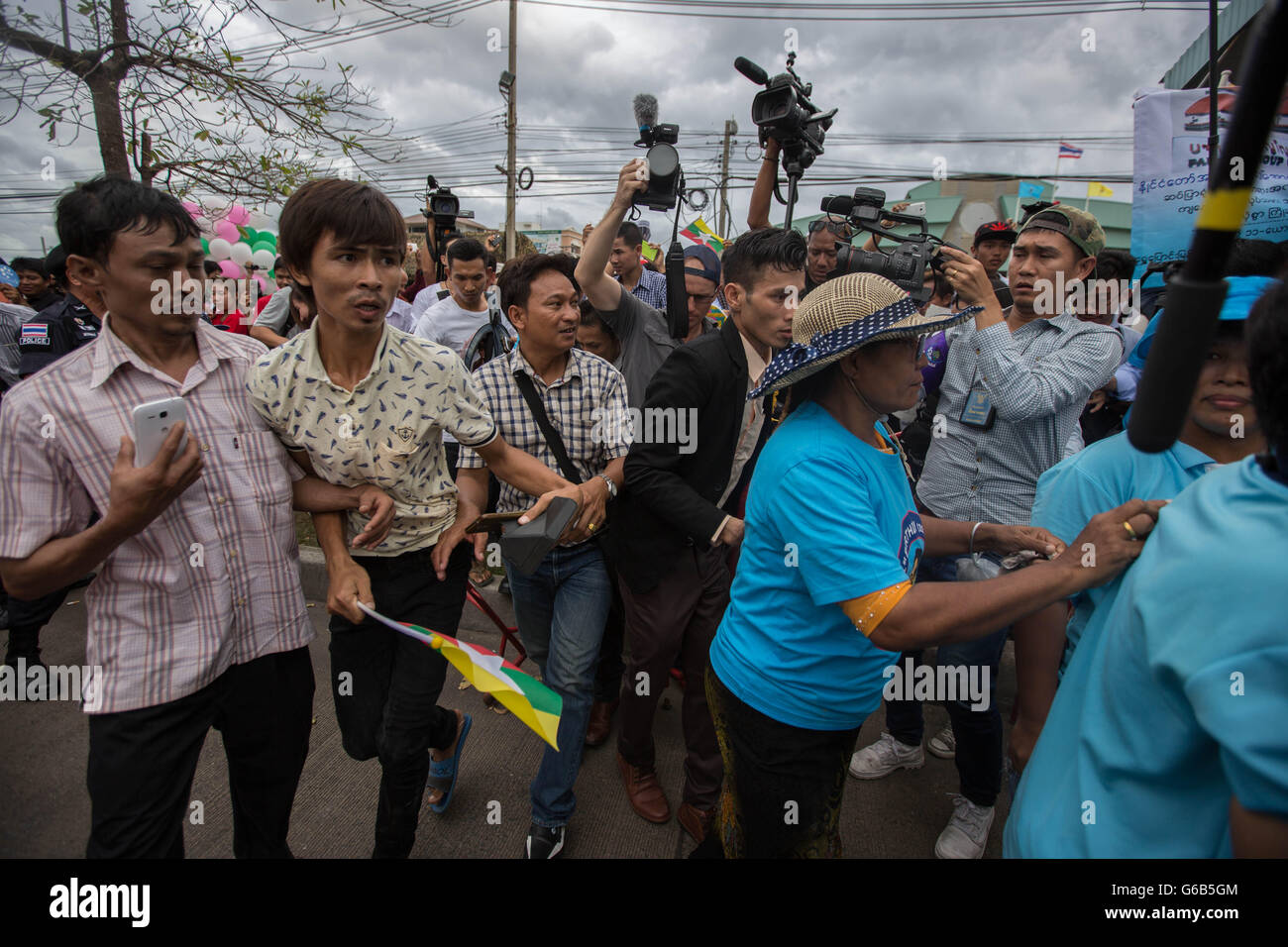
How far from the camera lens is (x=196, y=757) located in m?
1.71

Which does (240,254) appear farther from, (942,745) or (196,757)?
(942,745)

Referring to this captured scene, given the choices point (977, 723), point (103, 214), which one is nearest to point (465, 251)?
point (103, 214)

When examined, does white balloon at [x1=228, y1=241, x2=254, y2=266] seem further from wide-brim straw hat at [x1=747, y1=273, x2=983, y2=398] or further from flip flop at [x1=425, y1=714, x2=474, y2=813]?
wide-brim straw hat at [x1=747, y1=273, x2=983, y2=398]

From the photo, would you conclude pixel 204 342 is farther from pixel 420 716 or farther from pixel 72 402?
pixel 420 716

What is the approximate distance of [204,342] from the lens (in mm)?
1751

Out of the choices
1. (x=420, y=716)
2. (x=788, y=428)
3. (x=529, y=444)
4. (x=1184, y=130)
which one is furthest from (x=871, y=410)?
(x=1184, y=130)

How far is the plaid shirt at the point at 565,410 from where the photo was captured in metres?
2.60

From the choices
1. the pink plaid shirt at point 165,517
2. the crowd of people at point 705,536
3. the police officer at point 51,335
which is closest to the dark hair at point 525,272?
the crowd of people at point 705,536

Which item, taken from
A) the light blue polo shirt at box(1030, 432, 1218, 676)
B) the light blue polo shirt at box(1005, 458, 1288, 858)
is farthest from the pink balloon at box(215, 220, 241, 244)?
the light blue polo shirt at box(1005, 458, 1288, 858)

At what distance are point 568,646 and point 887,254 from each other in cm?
202

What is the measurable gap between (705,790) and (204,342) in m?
2.30

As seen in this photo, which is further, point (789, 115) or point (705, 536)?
point (789, 115)

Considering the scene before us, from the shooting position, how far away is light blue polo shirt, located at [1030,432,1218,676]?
1.40 m

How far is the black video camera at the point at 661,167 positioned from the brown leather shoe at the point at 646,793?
91.6 inches
